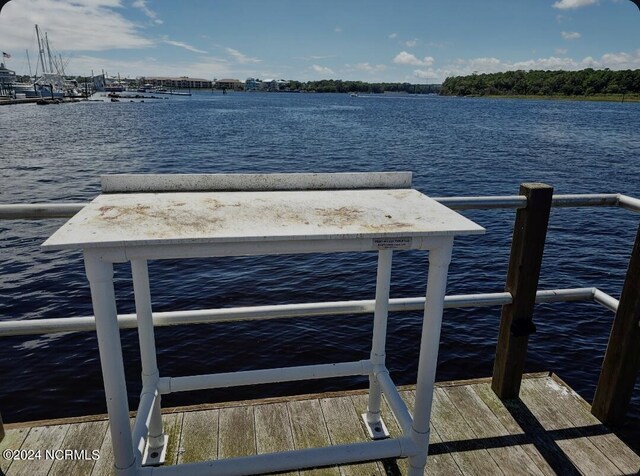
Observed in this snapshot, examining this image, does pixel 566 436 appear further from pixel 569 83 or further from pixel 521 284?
pixel 569 83

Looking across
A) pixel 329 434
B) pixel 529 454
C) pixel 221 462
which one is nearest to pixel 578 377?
pixel 529 454

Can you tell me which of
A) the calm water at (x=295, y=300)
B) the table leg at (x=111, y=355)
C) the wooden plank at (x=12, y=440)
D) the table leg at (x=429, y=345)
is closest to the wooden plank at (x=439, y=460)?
the table leg at (x=429, y=345)

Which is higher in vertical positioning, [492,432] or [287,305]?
[287,305]

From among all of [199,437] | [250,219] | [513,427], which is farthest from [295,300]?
[250,219]

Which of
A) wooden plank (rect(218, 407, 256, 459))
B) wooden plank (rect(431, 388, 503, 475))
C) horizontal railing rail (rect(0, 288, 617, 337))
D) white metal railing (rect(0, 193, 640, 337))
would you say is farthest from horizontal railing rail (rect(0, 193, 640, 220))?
wooden plank (rect(218, 407, 256, 459))

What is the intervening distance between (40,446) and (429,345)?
9.02ft

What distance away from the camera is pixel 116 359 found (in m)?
2.03

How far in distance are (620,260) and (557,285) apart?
145 inches

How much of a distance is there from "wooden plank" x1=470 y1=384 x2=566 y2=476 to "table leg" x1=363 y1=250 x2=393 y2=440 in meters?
0.92

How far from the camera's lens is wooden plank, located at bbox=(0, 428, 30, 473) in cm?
294

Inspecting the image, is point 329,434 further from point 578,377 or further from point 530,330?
point 578,377

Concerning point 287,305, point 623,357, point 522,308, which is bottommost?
point 623,357

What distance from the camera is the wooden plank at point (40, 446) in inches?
113

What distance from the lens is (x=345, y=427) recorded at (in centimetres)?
333
